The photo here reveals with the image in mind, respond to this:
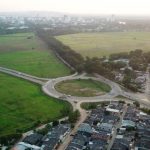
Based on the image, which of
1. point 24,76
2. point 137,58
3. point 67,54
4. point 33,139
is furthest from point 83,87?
point 137,58

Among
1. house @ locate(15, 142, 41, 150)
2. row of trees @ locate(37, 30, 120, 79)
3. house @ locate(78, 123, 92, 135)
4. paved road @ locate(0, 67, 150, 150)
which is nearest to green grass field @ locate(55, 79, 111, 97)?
paved road @ locate(0, 67, 150, 150)

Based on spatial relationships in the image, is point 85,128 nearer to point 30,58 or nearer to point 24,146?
Result: point 24,146

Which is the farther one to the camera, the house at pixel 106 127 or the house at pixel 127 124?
the house at pixel 127 124

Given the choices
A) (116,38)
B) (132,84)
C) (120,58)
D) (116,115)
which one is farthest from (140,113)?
(116,38)

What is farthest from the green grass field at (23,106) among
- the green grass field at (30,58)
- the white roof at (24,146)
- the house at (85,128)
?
the green grass field at (30,58)

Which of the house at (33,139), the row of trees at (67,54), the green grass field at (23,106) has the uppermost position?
the row of trees at (67,54)

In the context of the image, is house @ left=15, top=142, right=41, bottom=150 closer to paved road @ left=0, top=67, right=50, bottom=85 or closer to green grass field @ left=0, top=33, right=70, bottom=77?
paved road @ left=0, top=67, right=50, bottom=85

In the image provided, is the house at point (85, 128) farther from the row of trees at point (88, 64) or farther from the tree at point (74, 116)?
the row of trees at point (88, 64)
